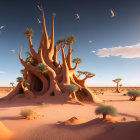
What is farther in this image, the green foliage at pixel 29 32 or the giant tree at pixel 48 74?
the green foliage at pixel 29 32

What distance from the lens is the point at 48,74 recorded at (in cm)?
1791

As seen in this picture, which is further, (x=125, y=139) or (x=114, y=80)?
(x=114, y=80)

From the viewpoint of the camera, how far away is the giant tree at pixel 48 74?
53.7ft

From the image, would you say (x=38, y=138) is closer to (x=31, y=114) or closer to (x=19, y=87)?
(x=31, y=114)

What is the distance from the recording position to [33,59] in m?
20.4

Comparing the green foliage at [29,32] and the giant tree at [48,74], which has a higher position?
the green foliage at [29,32]

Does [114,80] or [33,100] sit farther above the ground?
[114,80]

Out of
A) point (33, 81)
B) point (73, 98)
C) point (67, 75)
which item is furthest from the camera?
point (33, 81)

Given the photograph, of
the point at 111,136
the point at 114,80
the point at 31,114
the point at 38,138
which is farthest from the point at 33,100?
the point at 114,80

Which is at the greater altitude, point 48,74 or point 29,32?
point 29,32

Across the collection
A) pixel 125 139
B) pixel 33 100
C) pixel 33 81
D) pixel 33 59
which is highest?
pixel 33 59

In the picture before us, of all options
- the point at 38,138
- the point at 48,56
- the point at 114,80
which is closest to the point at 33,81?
the point at 48,56

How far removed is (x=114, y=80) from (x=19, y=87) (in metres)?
39.2

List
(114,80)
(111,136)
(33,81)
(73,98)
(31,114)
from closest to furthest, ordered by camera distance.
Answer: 1. (111,136)
2. (31,114)
3. (73,98)
4. (33,81)
5. (114,80)
